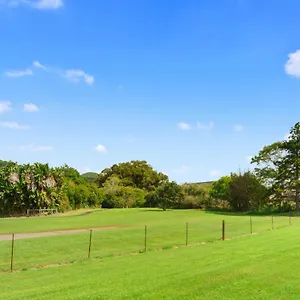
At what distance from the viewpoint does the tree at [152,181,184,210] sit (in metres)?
81.6

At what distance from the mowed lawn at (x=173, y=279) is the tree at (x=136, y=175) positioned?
313 feet

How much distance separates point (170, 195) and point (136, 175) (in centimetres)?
3273

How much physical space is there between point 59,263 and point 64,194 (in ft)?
210

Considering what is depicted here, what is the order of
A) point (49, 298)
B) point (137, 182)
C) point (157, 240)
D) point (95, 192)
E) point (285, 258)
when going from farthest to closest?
point (137, 182) < point (95, 192) < point (157, 240) < point (285, 258) < point (49, 298)

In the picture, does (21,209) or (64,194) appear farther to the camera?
(64,194)

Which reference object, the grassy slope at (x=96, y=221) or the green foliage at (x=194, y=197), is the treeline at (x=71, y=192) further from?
the grassy slope at (x=96, y=221)

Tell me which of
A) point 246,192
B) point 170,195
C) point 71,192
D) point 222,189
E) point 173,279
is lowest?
point 173,279

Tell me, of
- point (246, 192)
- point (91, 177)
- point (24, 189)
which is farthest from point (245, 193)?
point (91, 177)

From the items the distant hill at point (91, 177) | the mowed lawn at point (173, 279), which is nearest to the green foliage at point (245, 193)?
the distant hill at point (91, 177)

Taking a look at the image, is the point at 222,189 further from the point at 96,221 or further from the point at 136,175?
the point at 136,175

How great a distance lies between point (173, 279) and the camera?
36.6 feet

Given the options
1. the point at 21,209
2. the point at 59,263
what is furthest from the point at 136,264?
the point at 21,209

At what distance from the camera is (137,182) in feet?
374

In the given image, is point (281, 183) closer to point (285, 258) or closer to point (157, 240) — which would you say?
point (157, 240)
